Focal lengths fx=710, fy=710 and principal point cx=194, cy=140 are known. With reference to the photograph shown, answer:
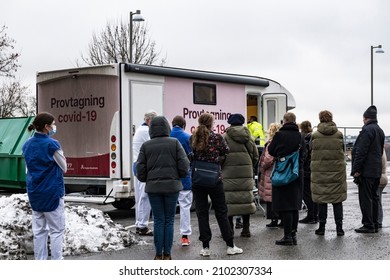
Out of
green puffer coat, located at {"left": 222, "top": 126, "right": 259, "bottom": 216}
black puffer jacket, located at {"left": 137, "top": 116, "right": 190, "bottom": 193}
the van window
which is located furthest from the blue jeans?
the van window

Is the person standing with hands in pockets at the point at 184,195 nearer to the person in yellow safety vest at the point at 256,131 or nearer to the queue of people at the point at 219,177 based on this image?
the queue of people at the point at 219,177

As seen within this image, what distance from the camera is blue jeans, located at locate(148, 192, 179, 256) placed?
311 inches

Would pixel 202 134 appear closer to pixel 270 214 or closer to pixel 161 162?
pixel 161 162

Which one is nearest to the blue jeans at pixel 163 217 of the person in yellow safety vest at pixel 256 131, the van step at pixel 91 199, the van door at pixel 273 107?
the van step at pixel 91 199

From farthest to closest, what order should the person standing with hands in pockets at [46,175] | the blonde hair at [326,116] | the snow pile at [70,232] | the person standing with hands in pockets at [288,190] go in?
the blonde hair at [326,116] < the person standing with hands in pockets at [288,190] < the snow pile at [70,232] < the person standing with hands in pockets at [46,175]

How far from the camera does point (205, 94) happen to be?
46.1 ft

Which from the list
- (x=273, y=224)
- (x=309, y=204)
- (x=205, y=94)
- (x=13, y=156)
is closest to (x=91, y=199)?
(x=205, y=94)

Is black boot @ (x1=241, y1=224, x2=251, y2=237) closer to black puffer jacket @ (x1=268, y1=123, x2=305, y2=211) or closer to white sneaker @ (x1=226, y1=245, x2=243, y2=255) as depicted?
black puffer jacket @ (x1=268, y1=123, x2=305, y2=211)

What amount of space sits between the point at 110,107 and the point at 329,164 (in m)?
4.20

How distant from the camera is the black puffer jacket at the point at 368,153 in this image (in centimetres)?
1016

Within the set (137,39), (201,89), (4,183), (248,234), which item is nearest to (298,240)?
(248,234)

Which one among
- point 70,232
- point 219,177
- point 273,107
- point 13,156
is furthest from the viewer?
point 13,156

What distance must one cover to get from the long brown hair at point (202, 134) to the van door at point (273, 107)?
23.7 feet

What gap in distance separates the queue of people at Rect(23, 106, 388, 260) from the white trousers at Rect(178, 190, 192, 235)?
1 centimetres
